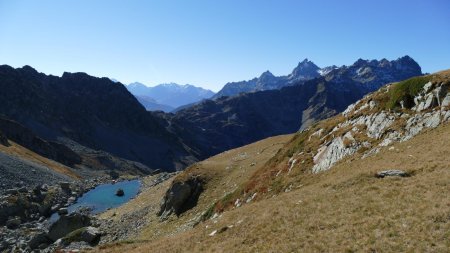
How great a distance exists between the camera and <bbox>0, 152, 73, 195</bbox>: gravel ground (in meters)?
122

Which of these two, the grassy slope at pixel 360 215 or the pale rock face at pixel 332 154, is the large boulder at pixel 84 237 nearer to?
the grassy slope at pixel 360 215

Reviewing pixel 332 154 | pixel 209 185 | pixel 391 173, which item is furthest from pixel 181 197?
pixel 391 173

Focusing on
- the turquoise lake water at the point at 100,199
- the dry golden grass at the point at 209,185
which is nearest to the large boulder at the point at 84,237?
the dry golden grass at the point at 209,185

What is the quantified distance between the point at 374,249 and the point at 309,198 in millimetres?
10282

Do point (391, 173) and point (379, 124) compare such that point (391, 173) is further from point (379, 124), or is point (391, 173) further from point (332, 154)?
point (379, 124)

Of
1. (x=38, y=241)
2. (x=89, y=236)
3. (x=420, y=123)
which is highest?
(x=420, y=123)

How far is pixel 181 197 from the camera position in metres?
59.0

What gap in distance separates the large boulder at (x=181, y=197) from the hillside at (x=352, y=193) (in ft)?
7.36

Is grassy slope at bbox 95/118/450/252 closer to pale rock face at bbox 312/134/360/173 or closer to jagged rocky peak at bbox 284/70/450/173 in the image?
jagged rocky peak at bbox 284/70/450/173

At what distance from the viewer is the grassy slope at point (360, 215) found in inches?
753

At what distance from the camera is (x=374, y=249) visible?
720 inches

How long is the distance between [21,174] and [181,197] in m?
99.2

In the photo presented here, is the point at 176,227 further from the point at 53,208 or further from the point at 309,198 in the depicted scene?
the point at 53,208

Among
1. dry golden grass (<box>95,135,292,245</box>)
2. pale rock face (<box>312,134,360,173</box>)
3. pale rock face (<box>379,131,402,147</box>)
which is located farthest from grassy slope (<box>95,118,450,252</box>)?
dry golden grass (<box>95,135,292,245</box>)
